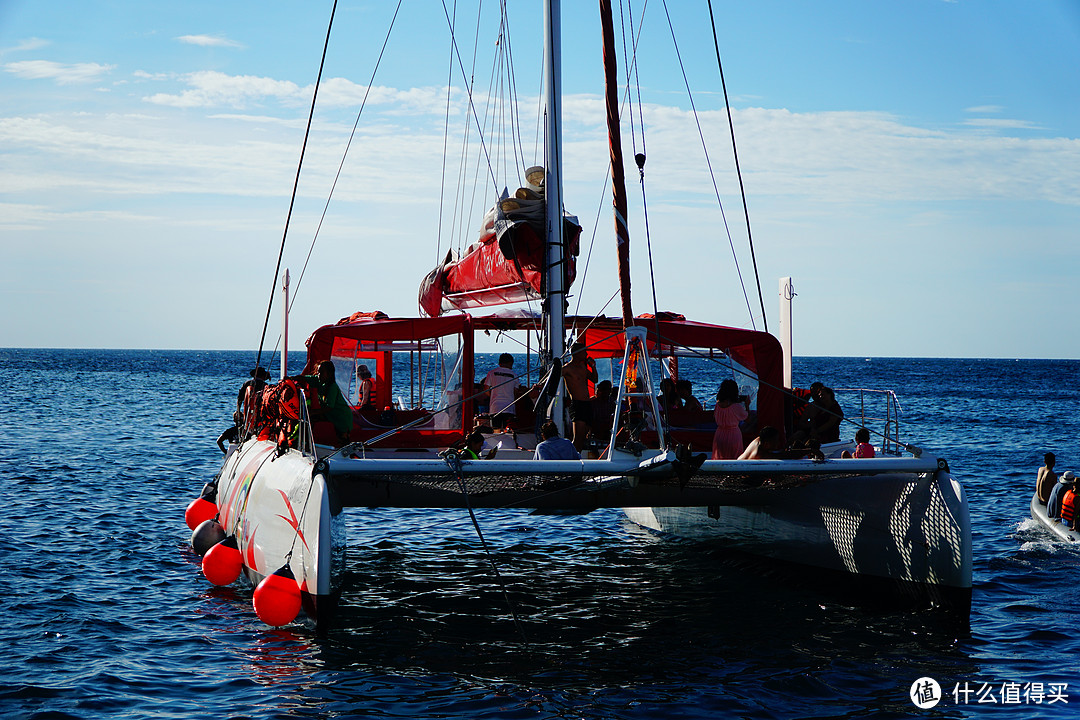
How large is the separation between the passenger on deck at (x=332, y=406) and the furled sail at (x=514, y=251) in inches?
92.0

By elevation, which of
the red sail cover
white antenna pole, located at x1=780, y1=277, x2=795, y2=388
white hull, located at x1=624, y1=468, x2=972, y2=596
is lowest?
white hull, located at x1=624, y1=468, x2=972, y2=596

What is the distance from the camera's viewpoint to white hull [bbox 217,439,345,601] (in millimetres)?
8031

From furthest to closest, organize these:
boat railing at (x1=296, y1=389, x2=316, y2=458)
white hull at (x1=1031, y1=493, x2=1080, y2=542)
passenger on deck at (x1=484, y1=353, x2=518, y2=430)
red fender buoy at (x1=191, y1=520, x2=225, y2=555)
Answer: white hull at (x1=1031, y1=493, x2=1080, y2=542), red fender buoy at (x1=191, y1=520, x2=225, y2=555), passenger on deck at (x1=484, y1=353, x2=518, y2=430), boat railing at (x1=296, y1=389, x2=316, y2=458)

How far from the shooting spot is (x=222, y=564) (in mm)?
10414

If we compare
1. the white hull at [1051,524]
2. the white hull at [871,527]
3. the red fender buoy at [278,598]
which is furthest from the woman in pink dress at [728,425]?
the white hull at [1051,524]

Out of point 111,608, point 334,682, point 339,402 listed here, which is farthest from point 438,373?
point 334,682

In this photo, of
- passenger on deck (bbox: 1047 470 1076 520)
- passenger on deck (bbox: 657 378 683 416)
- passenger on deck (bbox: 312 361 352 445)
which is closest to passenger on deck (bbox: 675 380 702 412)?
passenger on deck (bbox: 657 378 683 416)

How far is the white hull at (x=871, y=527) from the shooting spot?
8.79 metres

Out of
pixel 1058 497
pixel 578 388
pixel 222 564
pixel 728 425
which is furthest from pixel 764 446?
pixel 1058 497

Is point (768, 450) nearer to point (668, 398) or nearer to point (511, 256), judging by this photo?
point (668, 398)

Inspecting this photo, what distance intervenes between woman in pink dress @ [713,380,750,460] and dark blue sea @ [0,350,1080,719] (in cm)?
171

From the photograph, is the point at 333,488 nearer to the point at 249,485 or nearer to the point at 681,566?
the point at 249,485

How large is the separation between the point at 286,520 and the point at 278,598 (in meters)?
0.67

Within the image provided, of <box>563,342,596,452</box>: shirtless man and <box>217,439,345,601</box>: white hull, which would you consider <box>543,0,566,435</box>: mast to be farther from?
<box>217,439,345,601</box>: white hull
